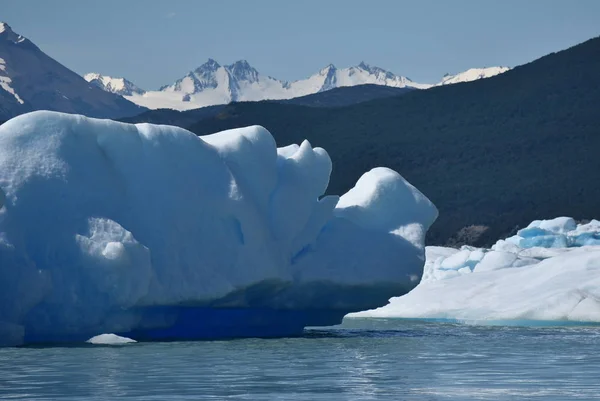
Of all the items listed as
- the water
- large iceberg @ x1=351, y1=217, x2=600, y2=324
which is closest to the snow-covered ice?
the water

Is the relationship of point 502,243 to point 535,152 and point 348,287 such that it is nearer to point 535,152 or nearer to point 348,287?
point 348,287

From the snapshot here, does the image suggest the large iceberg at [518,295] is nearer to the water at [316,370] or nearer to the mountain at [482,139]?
the water at [316,370]

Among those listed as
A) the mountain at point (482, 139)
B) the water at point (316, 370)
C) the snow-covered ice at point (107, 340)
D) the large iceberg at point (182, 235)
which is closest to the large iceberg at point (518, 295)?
the water at point (316, 370)

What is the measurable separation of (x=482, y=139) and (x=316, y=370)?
301 ft

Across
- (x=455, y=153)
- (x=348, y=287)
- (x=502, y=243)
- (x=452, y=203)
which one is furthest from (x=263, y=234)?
(x=455, y=153)

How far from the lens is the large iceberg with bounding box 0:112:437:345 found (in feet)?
55.2

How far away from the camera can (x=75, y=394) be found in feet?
35.0

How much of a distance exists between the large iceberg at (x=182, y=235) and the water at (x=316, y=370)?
79 centimetres

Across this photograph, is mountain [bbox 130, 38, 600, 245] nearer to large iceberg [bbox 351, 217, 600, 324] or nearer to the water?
large iceberg [bbox 351, 217, 600, 324]

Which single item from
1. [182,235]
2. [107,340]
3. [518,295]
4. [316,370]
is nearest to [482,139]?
[518,295]

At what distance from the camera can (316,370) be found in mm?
13219

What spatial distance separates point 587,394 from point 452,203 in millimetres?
82943

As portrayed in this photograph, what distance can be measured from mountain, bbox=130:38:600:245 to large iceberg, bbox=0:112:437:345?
203 feet

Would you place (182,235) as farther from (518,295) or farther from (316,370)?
(518,295)
